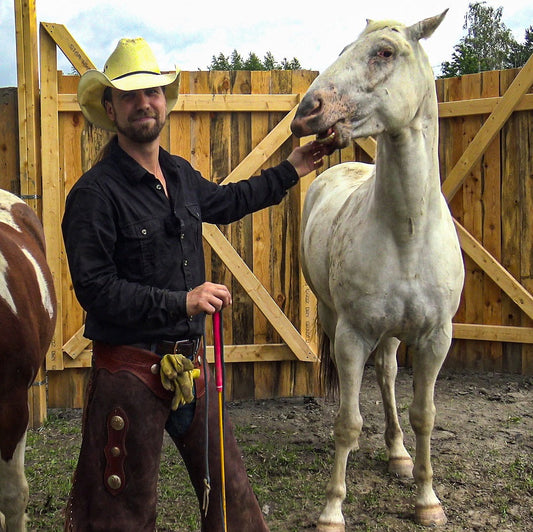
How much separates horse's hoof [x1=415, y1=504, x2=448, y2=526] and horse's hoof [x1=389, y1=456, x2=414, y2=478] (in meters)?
0.60

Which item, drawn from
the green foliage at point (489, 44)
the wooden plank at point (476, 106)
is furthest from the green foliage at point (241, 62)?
the wooden plank at point (476, 106)

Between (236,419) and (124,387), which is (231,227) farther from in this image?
(124,387)

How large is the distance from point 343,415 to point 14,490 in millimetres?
1606

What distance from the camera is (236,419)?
5301 mm

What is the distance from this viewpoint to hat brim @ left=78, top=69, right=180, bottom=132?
7.65ft

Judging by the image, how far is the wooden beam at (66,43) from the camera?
16.5 ft

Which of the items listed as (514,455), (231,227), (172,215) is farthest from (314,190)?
(172,215)

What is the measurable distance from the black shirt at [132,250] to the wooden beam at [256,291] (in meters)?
2.80

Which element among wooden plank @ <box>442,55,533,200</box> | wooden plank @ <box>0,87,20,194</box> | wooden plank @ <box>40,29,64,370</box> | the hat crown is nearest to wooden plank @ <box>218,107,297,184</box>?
Answer: wooden plank @ <box>40,29,64,370</box>

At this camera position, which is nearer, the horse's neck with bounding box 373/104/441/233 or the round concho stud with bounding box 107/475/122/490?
the round concho stud with bounding box 107/475/122/490

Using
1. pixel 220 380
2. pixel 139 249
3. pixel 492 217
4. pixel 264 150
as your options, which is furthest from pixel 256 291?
pixel 139 249

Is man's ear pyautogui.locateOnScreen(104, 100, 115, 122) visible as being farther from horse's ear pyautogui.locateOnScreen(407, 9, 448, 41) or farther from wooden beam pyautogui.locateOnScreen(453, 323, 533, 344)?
wooden beam pyautogui.locateOnScreen(453, 323, 533, 344)

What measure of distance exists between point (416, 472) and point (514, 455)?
3.90 ft

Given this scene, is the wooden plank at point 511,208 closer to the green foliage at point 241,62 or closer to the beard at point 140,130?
the beard at point 140,130
